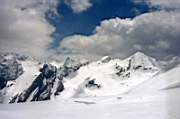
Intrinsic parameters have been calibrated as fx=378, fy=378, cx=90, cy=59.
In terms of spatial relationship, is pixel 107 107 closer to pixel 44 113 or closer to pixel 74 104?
pixel 74 104

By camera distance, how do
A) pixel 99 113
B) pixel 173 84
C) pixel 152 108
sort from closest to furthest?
pixel 99 113
pixel 152 108
pixel 173 84

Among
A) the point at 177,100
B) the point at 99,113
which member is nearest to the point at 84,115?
the point at 99,113

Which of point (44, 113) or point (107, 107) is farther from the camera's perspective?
point (107, 107)

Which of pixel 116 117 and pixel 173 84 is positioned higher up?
pixel 173 84

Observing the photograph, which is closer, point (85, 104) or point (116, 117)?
point (116, 117)

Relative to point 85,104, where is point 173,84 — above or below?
above

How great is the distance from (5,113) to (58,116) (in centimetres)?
185

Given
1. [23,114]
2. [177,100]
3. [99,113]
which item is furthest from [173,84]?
[23,114]

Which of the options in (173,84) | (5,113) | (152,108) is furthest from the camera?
(173,84)

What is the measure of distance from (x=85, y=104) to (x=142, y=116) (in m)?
3.94

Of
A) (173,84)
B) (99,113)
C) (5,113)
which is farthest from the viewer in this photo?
(173,84)

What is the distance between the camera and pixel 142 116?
1344 cm

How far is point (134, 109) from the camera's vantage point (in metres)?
15.3

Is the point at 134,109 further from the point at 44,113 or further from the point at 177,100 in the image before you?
the point at 44,113
